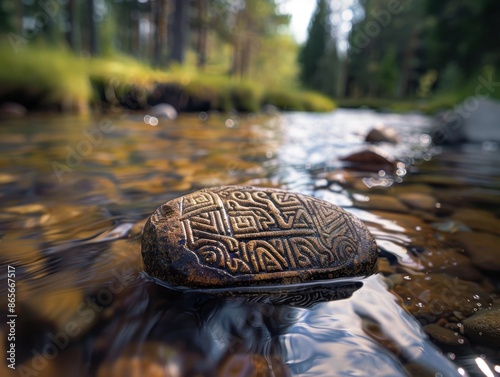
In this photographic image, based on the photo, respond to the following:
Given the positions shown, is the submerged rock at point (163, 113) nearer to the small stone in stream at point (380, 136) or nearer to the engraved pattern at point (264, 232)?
the small stone in stream at point (380, 136)

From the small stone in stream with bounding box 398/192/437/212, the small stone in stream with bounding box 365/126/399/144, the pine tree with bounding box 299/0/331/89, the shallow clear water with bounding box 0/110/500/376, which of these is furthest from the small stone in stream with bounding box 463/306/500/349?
the pine tree with bounding box 299/0/331/89

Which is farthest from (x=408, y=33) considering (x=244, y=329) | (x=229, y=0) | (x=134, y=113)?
(x=244, y=329)

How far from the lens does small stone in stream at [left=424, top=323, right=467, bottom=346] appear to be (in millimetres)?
1296

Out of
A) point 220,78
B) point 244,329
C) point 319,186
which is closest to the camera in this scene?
point 244,329

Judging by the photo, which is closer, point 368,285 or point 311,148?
point 368,285

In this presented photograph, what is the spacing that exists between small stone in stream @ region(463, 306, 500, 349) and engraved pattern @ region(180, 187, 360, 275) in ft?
1.76

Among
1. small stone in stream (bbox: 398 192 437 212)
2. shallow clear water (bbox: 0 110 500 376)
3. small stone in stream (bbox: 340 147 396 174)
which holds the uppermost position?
small stone in stream (bbox: 340 147 396 174)

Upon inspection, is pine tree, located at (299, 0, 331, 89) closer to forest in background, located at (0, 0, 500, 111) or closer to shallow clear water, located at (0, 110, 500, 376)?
forest in background, located at (0, 0, 500, 111)

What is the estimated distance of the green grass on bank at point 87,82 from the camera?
8969mm

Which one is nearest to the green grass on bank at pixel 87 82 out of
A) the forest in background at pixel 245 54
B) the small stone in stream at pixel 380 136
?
the forest in background at pixel 245 54

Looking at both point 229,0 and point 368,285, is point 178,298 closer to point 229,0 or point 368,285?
point 368,285

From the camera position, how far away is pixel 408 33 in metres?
35.1

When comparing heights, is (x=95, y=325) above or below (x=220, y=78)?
below

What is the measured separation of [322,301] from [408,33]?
132 feet
